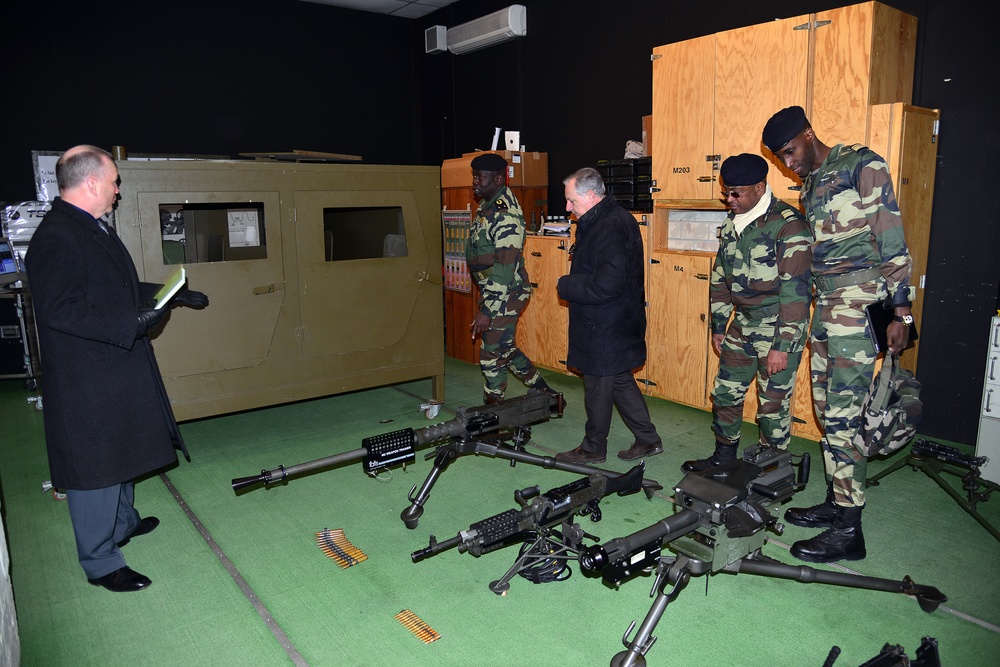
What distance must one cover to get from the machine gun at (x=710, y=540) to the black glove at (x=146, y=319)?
202 centimetres

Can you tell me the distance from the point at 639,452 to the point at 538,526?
2023mm

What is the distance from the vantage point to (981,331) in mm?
4414

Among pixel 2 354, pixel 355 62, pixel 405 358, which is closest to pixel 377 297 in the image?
pixel 405 358

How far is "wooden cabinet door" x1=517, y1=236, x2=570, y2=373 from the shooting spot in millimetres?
6328

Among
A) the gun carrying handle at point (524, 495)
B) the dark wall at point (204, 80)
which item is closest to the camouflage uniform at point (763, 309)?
the gun carrying handle at point (524, 495)

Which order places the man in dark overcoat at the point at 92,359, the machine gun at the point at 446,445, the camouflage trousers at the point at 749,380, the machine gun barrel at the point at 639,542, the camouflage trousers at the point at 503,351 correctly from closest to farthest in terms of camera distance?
the machine gun barrel at the point at 639,542, the man in dark overcoat at the point at 92,359, the machine gun at the point at 446,445, the camouflage trousers at the point at 749,380, the camouflage trousers at the point at 503,351

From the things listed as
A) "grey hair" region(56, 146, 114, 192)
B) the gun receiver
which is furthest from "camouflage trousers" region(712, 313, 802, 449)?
"grey hair" region(56, 146, 114, 192)

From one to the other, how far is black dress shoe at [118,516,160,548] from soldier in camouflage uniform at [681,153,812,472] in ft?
9.25

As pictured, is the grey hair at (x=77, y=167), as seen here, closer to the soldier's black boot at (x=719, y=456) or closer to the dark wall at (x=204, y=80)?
the soldier's black boot at (x=719, y=456)

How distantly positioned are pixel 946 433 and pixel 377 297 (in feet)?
13.3

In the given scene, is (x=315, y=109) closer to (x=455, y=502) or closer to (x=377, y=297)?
(x=377, y=297)

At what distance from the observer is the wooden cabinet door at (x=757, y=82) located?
4418mm

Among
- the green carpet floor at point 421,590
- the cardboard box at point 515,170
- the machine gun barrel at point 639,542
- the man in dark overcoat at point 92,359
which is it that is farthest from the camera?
the cardboard box at point 515,170

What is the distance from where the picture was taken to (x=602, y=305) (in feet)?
13.3
